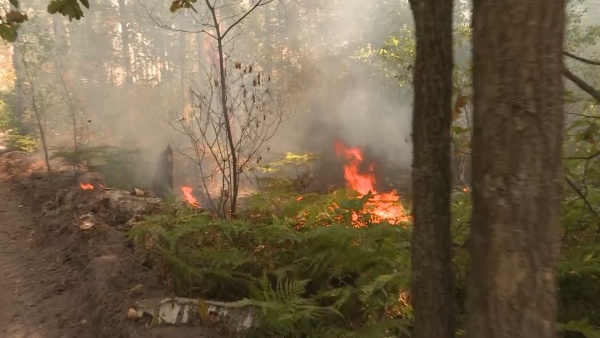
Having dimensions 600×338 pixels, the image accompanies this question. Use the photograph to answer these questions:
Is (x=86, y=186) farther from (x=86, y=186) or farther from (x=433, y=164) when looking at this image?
(x=433, y=164)

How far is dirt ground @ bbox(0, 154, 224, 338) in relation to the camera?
14.4ft

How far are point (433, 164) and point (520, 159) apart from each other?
702 mm

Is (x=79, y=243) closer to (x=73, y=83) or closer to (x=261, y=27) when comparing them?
(x=73, y=83)

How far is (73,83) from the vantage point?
23.4 meters

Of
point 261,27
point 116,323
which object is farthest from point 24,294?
point 261,27

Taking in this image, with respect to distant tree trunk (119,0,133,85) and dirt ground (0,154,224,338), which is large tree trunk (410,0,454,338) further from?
distant tree trunk (119,0,133,85)

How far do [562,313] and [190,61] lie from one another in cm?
3116

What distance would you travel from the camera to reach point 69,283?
5609mm

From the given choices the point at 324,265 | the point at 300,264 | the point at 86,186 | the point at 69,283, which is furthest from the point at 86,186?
the point at 324,265

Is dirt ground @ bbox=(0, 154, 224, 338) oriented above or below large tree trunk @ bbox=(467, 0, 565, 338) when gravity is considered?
below

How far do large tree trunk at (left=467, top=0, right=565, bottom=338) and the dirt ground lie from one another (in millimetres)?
2781

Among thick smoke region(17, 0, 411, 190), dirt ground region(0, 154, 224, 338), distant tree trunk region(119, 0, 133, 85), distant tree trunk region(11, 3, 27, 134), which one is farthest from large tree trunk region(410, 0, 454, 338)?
distant tree trunk region(119, 0, 133, 85)

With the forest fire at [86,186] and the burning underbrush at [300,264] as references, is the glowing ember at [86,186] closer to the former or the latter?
the forest fire at [86,186]

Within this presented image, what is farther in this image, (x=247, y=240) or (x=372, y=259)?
(x=247, y=240)
